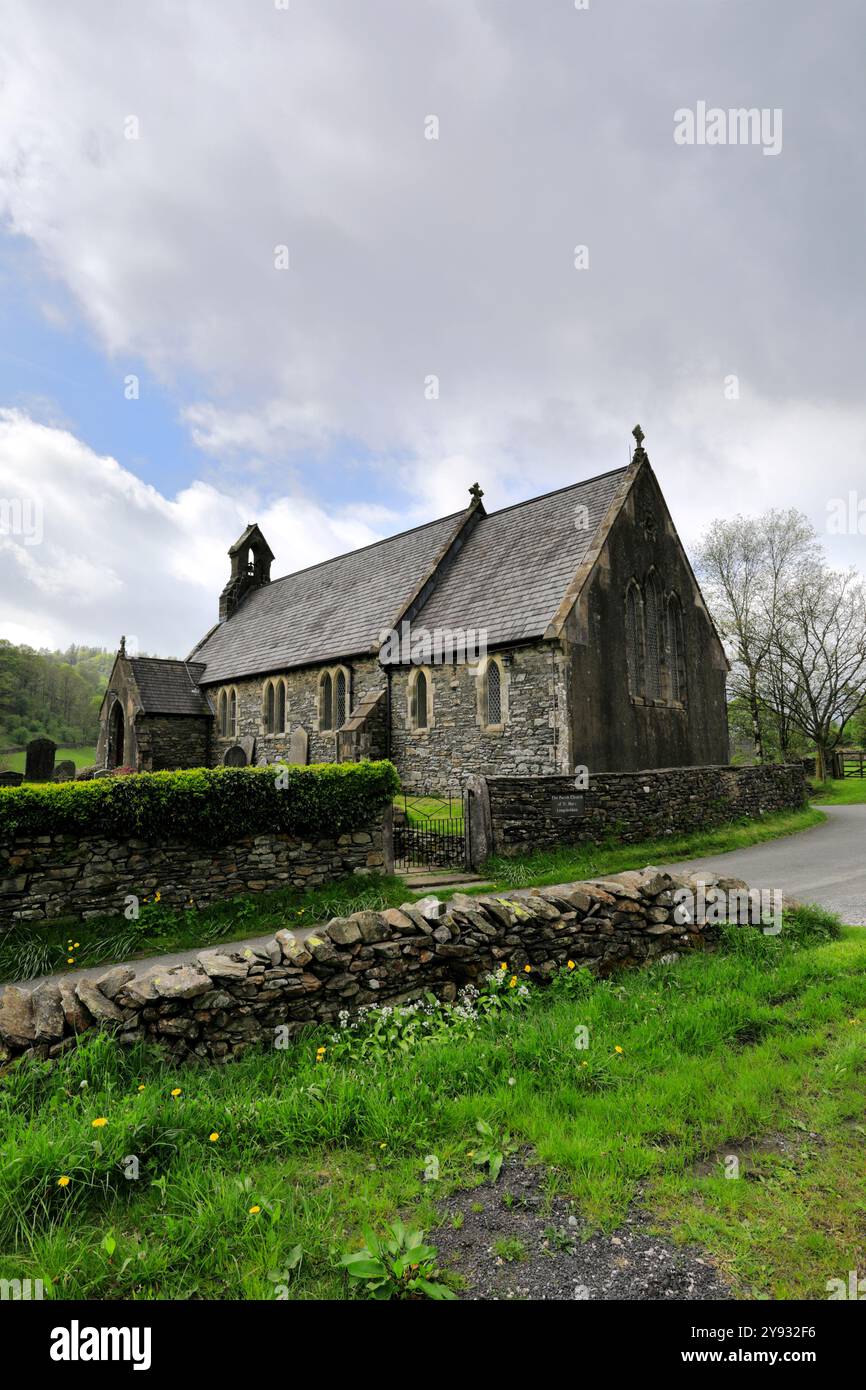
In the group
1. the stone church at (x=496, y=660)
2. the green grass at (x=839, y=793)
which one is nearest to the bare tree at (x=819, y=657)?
the green grass at (x=839, y=793)

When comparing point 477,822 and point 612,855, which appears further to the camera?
point 612,855

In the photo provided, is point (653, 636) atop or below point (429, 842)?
atop

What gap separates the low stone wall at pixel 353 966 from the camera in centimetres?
493

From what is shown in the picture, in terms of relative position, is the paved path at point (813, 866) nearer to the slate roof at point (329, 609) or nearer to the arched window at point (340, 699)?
the arched window at point (340, 699)

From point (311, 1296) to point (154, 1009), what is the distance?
8.69ft

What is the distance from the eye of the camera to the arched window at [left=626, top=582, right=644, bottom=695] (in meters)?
19.4

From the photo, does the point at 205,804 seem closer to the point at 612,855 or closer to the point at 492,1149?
the point at 492,1149

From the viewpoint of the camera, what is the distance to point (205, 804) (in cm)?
1010

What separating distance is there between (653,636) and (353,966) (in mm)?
17267

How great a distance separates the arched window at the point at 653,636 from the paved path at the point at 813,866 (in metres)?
5.48

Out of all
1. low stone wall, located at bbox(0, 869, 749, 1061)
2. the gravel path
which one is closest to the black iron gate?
low stone wall, located at bbox(0, 869, 749, 1061)

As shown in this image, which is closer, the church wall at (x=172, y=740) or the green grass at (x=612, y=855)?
the green grass at (x=612, y=855)

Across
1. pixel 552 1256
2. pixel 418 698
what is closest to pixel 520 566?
pixel 418 698

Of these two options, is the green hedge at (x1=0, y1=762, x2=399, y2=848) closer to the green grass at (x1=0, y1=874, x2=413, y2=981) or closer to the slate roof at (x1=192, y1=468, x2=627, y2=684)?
the green grass at (x1=0, y1=874, x2=413, y2=981)
